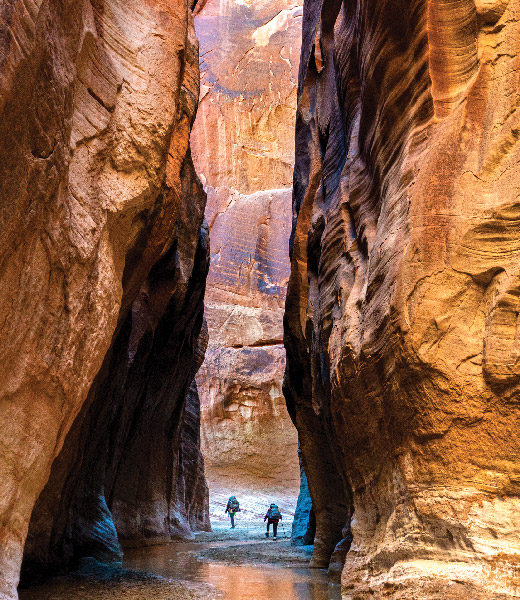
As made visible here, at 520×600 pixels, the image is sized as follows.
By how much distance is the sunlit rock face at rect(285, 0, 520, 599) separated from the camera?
15.7ft

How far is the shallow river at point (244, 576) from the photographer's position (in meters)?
7.07

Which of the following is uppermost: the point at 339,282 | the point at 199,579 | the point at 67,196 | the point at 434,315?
the point at 339,282

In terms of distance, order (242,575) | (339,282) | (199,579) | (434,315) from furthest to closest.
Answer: (242,575) → (199,579) → (339,282) → (434,315)

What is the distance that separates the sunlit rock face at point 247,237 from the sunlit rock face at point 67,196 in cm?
2178

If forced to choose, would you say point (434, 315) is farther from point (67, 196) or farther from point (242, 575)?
point (242, 575)

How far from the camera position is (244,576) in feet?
28.7

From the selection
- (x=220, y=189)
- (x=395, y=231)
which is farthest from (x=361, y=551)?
(x=220, y=189)

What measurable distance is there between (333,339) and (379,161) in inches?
86.8

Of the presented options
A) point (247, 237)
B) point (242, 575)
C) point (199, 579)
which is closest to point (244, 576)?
point (242, 575)

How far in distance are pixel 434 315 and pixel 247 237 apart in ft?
102

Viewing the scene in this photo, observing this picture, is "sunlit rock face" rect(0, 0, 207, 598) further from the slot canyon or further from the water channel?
the water channel

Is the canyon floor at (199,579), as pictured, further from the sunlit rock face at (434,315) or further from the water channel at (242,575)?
the sunlit rock face at (434,315)

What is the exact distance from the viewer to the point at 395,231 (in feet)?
19.7

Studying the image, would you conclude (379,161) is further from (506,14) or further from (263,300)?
(263,300)
